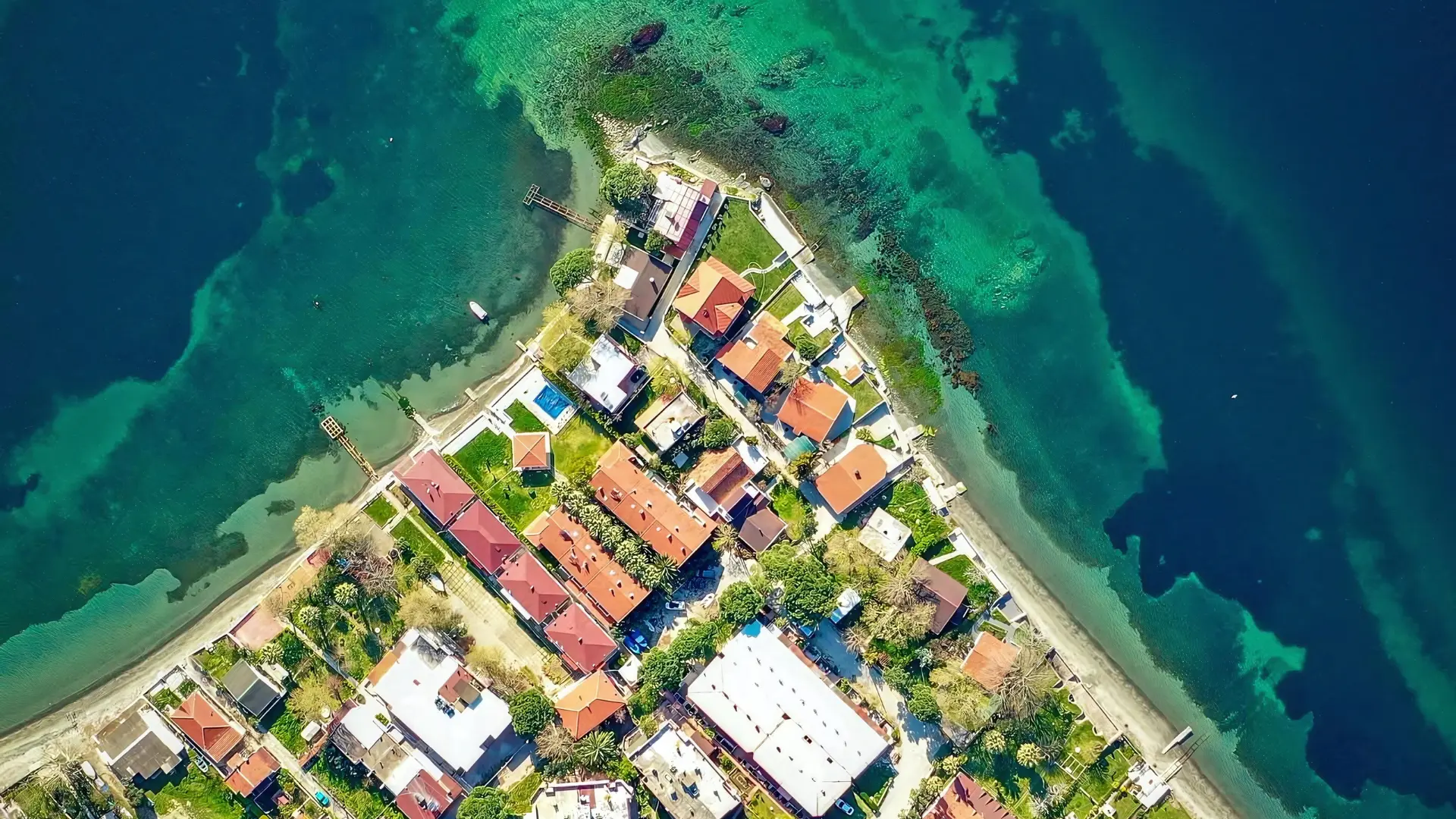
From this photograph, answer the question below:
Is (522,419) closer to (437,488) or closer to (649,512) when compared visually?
(437,488)

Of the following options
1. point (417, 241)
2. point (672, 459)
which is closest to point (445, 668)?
point (672, 459)

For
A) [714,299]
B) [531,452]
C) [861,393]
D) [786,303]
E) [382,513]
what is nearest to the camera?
[714,299]

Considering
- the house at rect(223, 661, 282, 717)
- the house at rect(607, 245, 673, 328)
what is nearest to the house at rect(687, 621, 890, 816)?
the house at rect(607, 245, 673, 328)

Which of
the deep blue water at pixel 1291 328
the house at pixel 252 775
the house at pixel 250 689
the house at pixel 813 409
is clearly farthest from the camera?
the deep blue water at pixel 1291 328

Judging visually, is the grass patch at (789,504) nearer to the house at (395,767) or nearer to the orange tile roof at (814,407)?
the orange tile roof at (814,407)

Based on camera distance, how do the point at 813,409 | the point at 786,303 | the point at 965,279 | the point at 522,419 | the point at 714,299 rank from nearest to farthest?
the point at 714,299 → the point at 813,409 → the point at 522,419 → the point at 786,303 → the point at 965,279

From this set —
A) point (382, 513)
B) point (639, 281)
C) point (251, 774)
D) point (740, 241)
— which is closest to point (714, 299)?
point (740, 241)

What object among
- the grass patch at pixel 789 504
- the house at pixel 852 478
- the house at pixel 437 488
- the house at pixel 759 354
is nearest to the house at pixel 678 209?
the house at pixel 759 354
